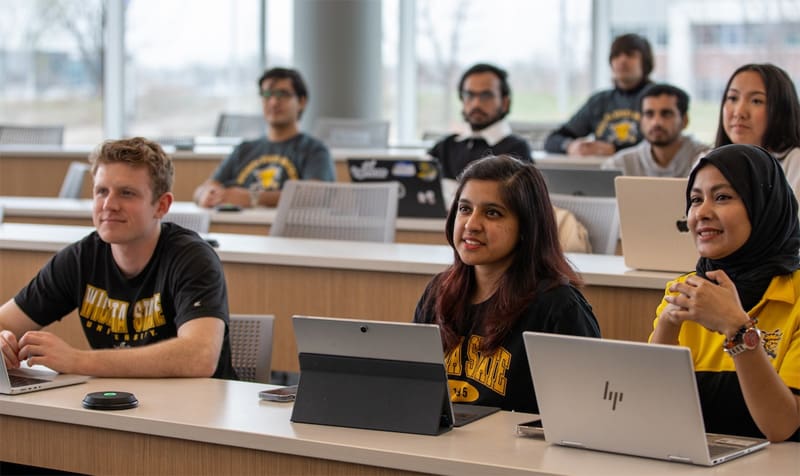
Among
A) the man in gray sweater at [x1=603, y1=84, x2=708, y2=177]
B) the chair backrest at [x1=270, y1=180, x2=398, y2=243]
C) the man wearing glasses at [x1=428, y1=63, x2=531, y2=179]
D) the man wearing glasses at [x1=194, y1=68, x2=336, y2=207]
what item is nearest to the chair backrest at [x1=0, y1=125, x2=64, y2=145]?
the man wearing glasses at [x1=194, y1=68, x2=336, y2=207]

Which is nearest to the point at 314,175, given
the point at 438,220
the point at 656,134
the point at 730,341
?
the point at 438,220

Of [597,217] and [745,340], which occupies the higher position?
[597,217]

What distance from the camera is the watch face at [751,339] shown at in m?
1.97

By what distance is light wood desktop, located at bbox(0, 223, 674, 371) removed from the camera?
3334mm

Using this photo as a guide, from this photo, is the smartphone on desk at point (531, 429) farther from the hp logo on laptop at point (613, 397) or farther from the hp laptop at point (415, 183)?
the hp laptop at point (415, 183)

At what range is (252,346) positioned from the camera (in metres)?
3.09

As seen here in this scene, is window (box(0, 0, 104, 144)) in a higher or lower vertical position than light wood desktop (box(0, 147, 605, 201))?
higher

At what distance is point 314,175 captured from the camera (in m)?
5.75

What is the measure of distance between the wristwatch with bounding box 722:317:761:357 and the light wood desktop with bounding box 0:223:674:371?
1288mm

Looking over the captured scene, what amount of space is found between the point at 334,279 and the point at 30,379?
1.32 m

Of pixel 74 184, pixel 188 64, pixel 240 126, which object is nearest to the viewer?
pixel 74 184

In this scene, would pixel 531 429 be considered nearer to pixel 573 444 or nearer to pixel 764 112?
pixel 573 444

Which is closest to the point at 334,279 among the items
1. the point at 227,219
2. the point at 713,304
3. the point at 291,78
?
the point at 227,219

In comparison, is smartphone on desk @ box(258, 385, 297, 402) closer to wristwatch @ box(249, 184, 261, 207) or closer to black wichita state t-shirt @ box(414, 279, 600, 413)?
black wichita state t-shirt @ box(414, 279, 600, 413)
